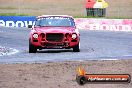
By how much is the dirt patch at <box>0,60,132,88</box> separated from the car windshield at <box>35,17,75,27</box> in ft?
17.9

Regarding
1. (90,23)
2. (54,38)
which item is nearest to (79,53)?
(54,38)

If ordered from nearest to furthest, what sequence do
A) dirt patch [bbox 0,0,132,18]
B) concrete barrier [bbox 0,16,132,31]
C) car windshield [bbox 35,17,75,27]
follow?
car windshield [bbox 35,17,75,27]
concrete barrier [bbox 0,16,132,31]
dirt patch [bbox 0,0,132,18]

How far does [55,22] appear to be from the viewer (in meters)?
19.0

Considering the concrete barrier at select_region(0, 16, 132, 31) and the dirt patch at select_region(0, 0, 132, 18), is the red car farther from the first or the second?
the dirt patch at select_region(0, 0, 132, 18)

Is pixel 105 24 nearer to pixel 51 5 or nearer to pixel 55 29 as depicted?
pixel 55 29

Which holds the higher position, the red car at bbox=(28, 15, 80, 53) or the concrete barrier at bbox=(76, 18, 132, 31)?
the red car at bbox=(28, 15, 80, 53)

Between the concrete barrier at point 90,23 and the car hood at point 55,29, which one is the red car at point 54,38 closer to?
the car hood at point 55,29

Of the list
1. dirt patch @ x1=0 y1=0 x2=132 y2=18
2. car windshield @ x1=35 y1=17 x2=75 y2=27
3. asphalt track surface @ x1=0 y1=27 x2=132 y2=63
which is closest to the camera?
asphalt track surface @ x1=0 y1=27 x2=132 y2=63

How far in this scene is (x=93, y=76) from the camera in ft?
13.9

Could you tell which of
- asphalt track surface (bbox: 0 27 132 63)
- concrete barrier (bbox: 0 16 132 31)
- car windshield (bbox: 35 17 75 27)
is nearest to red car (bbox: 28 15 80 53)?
asphalt track surface (bbox: 0 27 132 63)

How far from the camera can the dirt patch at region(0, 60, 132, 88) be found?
8.77 m

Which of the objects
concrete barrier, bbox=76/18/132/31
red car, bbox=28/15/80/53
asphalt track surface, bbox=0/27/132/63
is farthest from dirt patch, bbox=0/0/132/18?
red car, bbox=28/15/80/53

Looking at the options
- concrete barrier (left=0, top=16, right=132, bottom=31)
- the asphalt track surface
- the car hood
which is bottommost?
concrete barrier (left=0, top=16, right=132, bottom=31)

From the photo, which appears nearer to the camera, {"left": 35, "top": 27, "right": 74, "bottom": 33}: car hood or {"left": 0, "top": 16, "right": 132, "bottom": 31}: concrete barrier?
{"left": 35, "top": 27, "right": 74, "bottom": 33}: car hood
